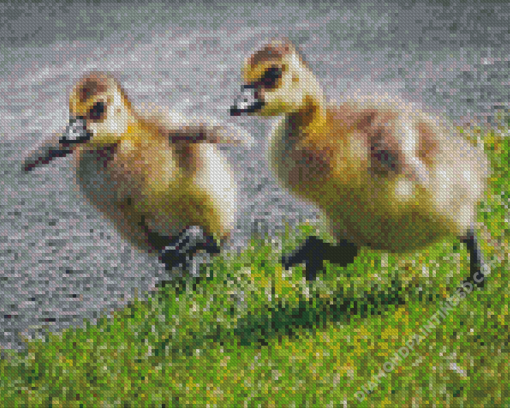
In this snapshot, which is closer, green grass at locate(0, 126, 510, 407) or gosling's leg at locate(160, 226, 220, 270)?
green grass at locate(0, 126, 510, 407)

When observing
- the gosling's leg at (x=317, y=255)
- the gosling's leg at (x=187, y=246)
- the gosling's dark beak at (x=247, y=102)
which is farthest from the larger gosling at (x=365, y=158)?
the gosling's leg at (x=187, y=246)

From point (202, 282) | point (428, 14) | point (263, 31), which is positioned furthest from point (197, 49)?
point (202, 282)

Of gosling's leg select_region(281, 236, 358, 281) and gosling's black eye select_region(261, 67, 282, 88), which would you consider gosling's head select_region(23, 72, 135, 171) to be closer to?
gosling's black eye select_region(261, 67, 282, 88)

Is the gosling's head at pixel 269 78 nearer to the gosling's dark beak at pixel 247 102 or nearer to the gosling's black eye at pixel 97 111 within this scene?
the gosling's dark beak at pixel 247 102

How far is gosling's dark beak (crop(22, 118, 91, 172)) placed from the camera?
164cm

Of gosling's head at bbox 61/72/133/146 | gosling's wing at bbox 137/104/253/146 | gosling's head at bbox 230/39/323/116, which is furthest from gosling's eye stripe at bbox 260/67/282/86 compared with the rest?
gosling's head at bbox 61/72/133/146

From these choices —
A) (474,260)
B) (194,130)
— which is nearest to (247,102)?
(194,130)

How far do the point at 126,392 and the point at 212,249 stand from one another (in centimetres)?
40

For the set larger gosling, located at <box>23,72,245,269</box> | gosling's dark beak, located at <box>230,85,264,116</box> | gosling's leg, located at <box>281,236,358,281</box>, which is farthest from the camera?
gosling's leg, located at <box>281,236,358,281</box>

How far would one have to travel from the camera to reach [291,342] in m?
1.72

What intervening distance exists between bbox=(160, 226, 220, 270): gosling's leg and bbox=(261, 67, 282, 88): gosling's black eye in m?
0.39

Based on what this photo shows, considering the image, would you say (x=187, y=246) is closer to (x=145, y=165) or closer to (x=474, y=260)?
(x=145, y=165)

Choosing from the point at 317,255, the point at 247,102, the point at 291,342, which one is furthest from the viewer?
the point at 317,255

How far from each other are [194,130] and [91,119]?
0.68ft
